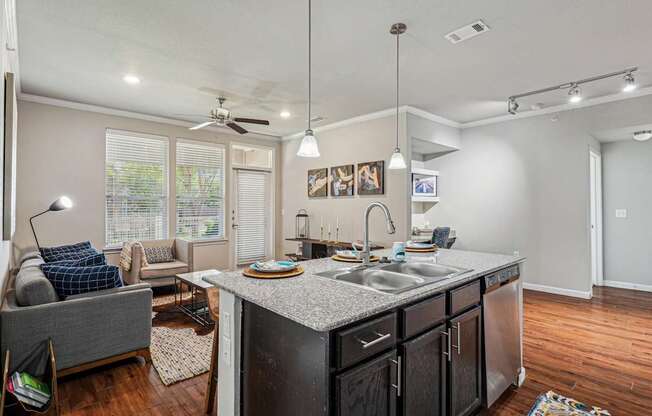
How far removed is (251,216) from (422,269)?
489cm

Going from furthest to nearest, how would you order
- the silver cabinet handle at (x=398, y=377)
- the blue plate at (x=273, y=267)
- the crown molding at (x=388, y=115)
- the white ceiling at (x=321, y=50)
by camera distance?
the crown molding at (x=388, y=115)
the white ceiling at (x=321, y=50)
the blue plate at (x=273, y=267)
the silver cabinet handle at (x=398, y=377)

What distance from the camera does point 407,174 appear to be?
4809 mm

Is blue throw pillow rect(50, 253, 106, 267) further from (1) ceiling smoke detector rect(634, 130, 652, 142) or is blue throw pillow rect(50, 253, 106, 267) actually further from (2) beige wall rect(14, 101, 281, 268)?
(1) ceiling smoke detector rect(634, 130, 652, 142)

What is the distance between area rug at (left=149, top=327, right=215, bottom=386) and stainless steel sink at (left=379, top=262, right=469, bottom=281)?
1.71 metres

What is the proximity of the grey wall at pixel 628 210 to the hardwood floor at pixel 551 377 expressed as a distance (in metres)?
1.64

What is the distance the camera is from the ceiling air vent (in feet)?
8.66

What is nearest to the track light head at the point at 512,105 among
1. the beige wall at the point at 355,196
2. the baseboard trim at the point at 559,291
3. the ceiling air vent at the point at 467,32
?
the beige wall at the point at 355,196

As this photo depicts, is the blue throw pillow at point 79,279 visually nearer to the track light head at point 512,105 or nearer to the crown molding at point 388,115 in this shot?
the crown molding at point 388,115

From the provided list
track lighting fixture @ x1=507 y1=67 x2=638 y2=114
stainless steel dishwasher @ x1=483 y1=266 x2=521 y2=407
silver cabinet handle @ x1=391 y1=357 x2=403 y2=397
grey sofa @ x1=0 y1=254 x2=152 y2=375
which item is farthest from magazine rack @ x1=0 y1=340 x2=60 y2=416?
track lighting fixture @ x1=507 y1=67 x2=638 y2=114

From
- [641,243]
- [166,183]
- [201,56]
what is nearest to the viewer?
[201,56]

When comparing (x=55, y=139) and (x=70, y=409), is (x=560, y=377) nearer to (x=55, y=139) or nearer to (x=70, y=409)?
(x=70, y=409)

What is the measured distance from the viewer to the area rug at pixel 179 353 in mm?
2582

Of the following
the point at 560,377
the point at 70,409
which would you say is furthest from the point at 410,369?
the point at 70,409

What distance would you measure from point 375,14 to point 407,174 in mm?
2624
